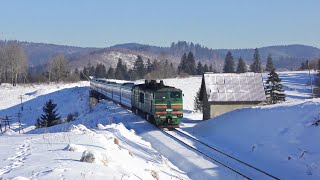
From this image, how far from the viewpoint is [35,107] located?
77875mm

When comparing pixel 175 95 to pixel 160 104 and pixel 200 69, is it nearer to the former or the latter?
pixel 160 104

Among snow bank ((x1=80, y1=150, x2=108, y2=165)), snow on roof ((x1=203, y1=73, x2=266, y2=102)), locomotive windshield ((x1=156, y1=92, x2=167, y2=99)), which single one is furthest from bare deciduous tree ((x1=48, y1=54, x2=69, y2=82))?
snow bank ((x1=80, y1=150, x2=108, y2=165))

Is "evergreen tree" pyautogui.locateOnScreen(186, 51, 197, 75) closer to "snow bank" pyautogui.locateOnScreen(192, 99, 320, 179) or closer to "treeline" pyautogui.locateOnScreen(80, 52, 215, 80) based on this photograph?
"treeline" pyautogui.locateOnScreen(80, 52, 215, 80)

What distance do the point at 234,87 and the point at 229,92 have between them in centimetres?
94

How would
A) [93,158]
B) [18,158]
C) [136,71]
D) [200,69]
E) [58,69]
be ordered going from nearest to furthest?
[93,158], [18,158], [58,69], [200,69], [136,71]

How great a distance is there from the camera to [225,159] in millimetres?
20516

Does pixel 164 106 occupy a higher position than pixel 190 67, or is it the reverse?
pixel 190 67

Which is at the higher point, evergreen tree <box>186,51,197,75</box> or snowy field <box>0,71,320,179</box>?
evergreen tree <box>186,51,197,75</box>

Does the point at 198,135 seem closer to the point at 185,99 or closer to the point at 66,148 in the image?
the point at 66,148

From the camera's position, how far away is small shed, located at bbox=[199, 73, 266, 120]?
39094mm

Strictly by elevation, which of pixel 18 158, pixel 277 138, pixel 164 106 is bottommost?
pixel 277 138

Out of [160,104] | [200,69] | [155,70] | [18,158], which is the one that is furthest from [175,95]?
[155,70]

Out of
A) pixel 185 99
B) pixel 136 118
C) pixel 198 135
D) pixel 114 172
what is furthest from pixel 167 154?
pixel 185 99

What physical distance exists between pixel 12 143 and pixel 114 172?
743 cm
